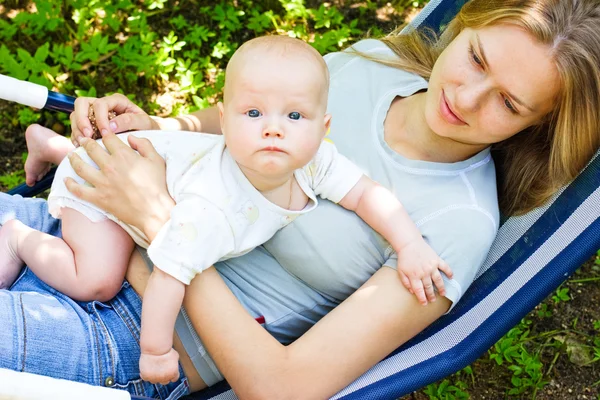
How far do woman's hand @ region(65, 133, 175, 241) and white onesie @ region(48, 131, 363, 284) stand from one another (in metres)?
0.04

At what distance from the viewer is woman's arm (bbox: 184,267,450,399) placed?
1.83 metres

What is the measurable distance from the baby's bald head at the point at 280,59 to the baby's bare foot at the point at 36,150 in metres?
0.89

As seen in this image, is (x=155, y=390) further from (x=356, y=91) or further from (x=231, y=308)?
(x=356, y=91)

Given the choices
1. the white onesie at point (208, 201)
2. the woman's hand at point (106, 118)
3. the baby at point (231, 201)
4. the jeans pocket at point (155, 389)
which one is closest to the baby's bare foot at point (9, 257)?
the baby at point (231, 201)

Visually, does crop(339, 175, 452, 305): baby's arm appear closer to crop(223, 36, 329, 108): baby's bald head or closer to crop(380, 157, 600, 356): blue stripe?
crop(380, 157, 600, 356): blue stripe

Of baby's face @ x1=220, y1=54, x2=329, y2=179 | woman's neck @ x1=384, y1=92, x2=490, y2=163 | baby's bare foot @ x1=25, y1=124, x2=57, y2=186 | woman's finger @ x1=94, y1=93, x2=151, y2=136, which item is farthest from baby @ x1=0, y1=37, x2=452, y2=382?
baby's bare foot @ x1=25, y1=124, x2=57, y2=186

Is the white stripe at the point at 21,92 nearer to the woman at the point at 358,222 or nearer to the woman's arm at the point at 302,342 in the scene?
the woman at the point at 358,222

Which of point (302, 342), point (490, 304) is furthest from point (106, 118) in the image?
point (490, 304)

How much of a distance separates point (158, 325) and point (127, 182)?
422 millimetres

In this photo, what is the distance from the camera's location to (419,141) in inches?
87.1

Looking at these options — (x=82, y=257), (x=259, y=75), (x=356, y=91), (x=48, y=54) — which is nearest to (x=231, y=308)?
(x=82, y=257)

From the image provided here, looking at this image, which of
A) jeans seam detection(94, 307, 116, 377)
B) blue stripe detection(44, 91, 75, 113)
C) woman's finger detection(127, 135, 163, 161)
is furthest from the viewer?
blue stripe detection(44, 91, 75, 113)

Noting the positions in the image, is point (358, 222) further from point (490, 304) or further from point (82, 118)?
point (82, 118)

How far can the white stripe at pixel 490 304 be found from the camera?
6.22 ft
